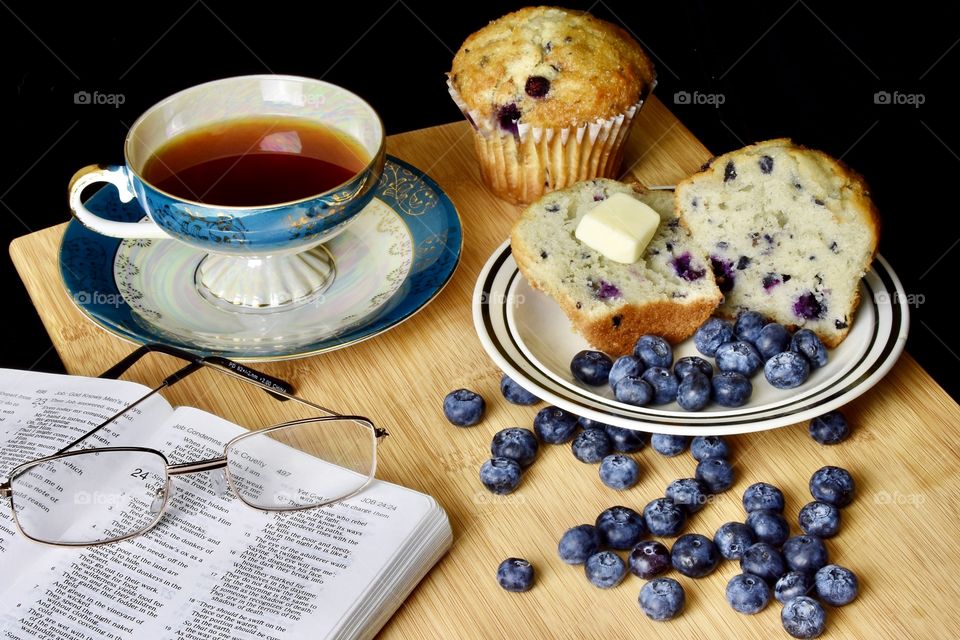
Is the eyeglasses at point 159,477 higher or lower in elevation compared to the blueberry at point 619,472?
lower

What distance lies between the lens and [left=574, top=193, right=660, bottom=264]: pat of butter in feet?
5.31

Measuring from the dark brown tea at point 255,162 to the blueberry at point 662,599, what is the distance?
0.82 metres

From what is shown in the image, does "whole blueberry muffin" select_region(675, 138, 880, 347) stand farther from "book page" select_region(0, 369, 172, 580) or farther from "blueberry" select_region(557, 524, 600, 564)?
"book page" select_region(0, 369, 172, 580)

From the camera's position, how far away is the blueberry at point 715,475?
137 cm

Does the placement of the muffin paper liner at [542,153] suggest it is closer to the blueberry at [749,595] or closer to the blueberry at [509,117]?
the blueberry at [509,117]

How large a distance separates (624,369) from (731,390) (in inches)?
6.3

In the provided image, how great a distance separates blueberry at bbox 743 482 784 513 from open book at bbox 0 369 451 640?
0.41 metres

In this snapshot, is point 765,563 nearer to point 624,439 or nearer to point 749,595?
point 749,595

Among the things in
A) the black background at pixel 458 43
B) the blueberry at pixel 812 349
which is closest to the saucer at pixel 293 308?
the blueberry at pixel 812 349

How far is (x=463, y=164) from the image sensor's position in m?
2.11

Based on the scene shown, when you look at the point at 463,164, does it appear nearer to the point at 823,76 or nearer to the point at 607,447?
the point at 607,447

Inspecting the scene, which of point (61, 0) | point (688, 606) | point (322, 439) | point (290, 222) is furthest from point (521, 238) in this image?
point (61, 0)

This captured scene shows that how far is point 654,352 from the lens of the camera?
4.97 feet

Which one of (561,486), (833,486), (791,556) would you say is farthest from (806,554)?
(561,486)
